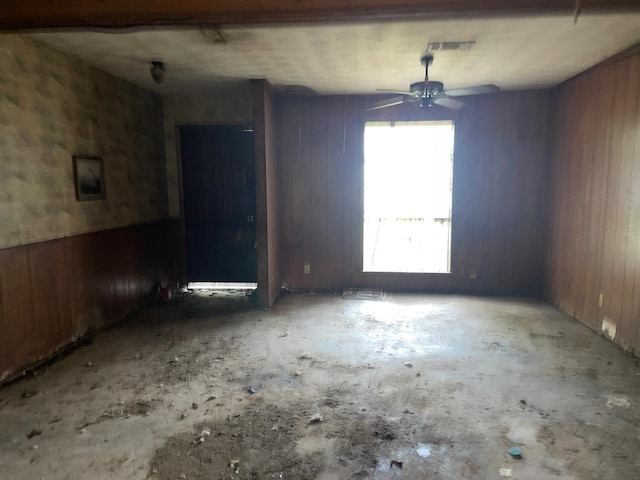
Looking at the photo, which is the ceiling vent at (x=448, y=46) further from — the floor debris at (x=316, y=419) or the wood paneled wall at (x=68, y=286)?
the wood paneled wall at (x=68, y=286)

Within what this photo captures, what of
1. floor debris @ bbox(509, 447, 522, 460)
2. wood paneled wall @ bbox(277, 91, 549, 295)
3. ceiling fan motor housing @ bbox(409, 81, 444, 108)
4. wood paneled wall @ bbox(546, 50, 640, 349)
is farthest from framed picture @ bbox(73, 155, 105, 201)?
wood paneled wall @ bbox(546, 50, 640, 349)

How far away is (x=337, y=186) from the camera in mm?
5602

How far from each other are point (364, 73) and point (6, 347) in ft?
12.8

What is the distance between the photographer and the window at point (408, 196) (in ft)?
18.2

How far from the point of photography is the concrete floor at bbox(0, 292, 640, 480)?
2238 mm

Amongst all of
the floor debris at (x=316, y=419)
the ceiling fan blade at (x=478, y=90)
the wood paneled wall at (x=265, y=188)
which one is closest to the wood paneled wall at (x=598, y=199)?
the ceiling fan blade at (x=478, y=90)

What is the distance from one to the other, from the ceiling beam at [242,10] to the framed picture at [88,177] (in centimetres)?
155

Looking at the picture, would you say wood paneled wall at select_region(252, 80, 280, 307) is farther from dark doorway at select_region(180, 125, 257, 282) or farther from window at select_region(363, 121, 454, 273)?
window at select_region(363, 121, 454, 273)

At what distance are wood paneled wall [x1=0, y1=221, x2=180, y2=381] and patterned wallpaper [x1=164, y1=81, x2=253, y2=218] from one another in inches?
36.4

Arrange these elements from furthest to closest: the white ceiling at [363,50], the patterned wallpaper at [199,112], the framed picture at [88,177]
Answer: the patterned wallpaper at [199,112], the framed picture at [88,177], the white ceiling at [363,50]

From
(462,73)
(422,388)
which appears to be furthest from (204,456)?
(462,73)

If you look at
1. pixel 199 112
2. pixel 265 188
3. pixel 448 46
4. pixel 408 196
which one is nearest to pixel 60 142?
pixel 265 188

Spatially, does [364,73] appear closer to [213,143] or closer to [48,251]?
[213,143]

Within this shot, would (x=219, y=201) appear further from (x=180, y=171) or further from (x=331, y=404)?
(x=331, y=404)
